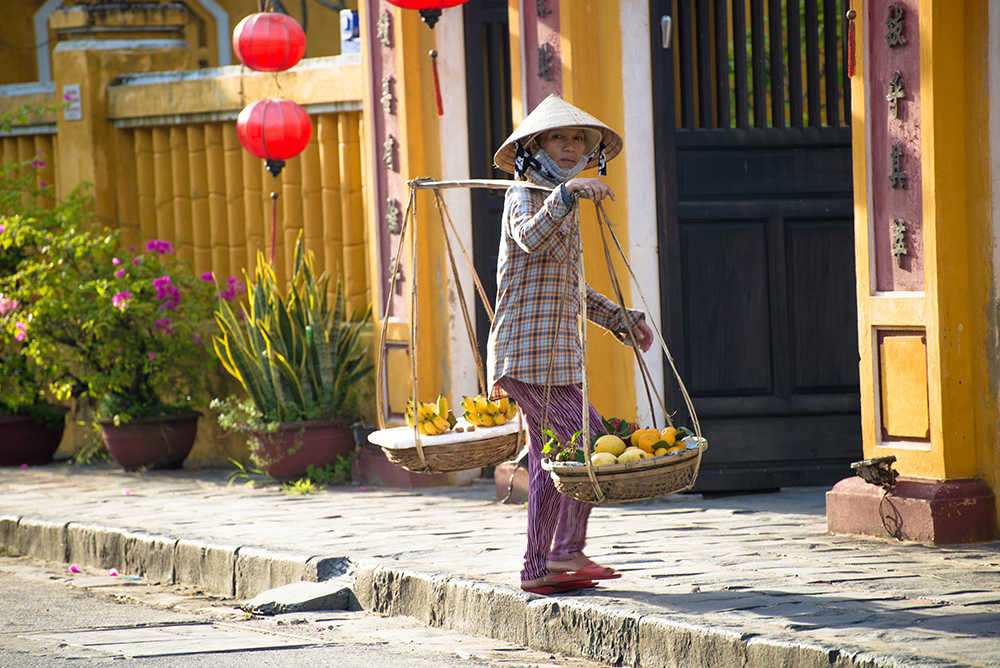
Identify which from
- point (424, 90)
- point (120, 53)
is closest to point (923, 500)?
point (424, 90)

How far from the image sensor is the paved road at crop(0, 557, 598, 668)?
18.1ft

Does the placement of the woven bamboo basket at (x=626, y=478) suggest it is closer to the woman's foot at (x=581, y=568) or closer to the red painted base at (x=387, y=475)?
the woman's foot at (x=581, y=568)

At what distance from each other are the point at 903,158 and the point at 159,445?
6167mm

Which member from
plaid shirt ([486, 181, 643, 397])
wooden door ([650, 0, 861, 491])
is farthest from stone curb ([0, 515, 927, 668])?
wooden door ([650, 0, 861, 491])

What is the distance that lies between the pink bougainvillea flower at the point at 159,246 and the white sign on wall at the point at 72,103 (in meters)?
1.63

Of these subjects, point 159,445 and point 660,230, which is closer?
point 660,230

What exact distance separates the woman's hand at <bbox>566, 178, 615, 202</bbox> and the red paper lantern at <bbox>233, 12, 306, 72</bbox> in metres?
5.25

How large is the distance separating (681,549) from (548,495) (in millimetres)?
1111

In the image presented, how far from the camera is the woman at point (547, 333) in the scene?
5828 millimetres

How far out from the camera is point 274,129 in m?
10.2

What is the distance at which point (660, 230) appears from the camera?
8.41 meters

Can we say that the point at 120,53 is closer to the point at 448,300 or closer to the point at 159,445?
the point at 159,445

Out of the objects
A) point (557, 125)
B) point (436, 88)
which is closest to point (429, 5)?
point (436, 88)

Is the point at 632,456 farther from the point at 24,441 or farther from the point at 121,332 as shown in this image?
the point at 24,441
